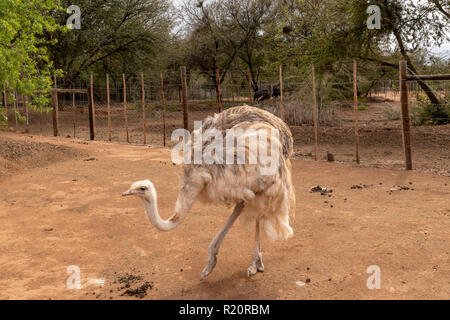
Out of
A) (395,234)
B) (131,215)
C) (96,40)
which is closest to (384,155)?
(395,234)

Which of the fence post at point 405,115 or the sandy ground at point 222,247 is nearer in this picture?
the sandy ground at point 222,247

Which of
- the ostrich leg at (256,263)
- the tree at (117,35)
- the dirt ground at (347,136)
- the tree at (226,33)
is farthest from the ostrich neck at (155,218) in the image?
the tree at (226,33)

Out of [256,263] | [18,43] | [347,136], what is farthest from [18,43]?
[347,136]

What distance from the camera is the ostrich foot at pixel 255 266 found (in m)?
3.88

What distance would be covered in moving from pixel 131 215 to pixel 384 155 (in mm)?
→ 6843

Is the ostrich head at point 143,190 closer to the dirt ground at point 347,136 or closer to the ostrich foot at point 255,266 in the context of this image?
the ostrich foot at point 255,266

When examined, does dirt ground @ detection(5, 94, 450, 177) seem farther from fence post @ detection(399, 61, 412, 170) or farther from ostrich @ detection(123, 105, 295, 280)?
ostrich @ detection(123, 105, 295, 280)

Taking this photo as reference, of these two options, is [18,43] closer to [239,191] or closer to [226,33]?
[239,191]

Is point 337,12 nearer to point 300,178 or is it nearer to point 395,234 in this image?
point 300,178

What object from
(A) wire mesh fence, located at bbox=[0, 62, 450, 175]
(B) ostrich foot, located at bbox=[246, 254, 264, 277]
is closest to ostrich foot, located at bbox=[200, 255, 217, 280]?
(B) ostrich foot, located at bbox=[246, 254, 264, 277]

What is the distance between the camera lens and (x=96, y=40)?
19.7 metres

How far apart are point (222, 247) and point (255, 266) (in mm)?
741

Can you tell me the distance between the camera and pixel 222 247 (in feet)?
15.1
